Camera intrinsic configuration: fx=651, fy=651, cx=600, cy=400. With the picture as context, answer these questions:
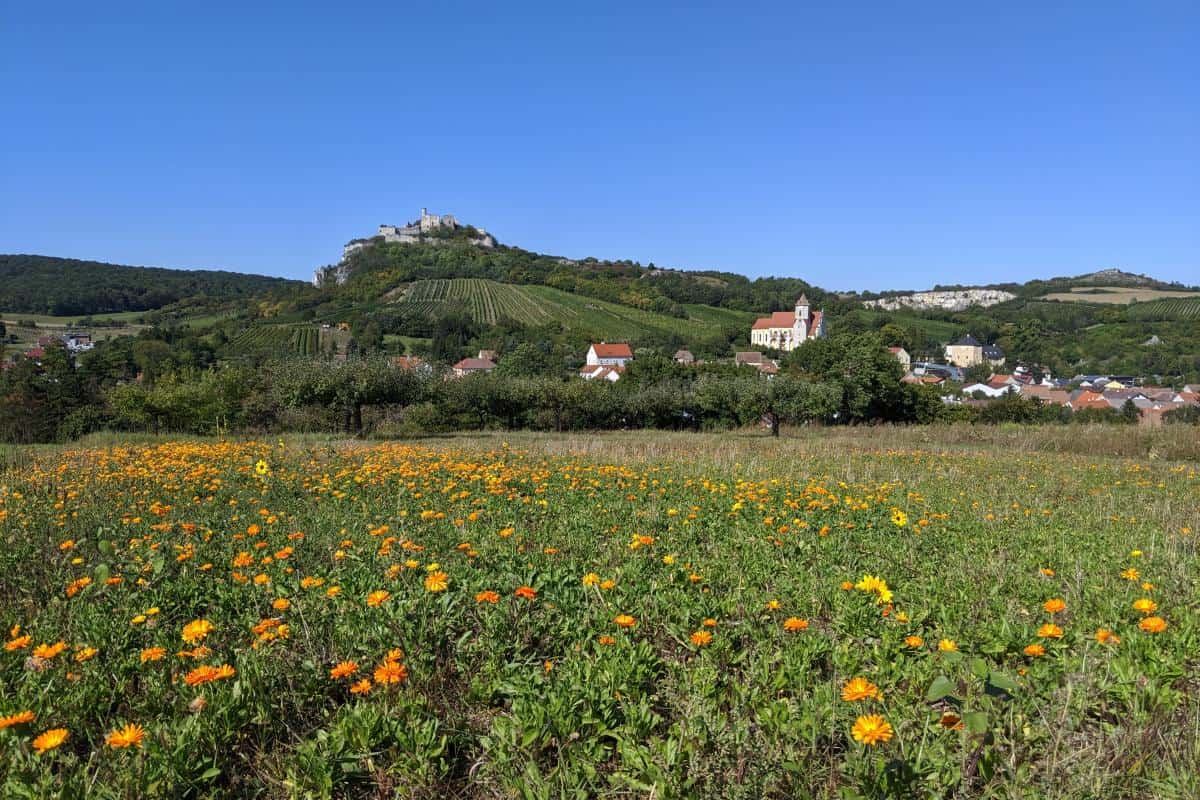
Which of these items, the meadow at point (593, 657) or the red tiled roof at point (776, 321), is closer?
the meadow at point (593, 657)

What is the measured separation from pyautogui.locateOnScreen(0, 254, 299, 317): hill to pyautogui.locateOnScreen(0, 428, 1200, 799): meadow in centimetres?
13238

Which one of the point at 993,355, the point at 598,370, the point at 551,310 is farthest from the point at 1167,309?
the point at 551,310

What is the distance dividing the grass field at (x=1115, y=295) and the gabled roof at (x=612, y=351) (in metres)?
123

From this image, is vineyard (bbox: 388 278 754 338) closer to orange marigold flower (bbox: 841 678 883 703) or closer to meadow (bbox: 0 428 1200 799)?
meadow (bbox: 0 428 1200 799)

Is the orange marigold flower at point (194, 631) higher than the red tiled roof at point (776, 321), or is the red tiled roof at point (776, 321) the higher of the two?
the red tiled roof at point (776, 321)

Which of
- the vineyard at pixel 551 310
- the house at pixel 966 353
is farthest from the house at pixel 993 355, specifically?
the vineyard at pixel 551 310

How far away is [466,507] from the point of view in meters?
6.27

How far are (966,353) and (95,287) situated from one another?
16790 centimetres

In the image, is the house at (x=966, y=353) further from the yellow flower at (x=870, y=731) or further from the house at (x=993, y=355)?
the yellow flower at (x=870, y=731)

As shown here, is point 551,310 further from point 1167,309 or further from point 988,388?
point 1167,309

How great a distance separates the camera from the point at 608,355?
317 ft

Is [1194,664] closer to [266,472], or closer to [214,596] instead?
[214,596]

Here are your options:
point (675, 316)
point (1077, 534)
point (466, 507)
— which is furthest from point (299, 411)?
point (675, 316)

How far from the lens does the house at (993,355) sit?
130012 mm
